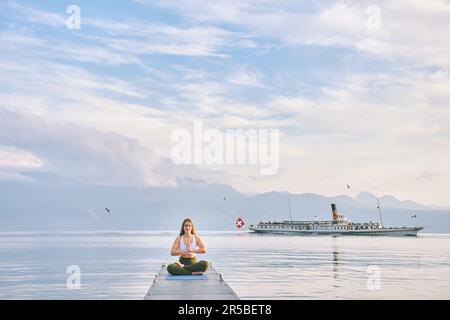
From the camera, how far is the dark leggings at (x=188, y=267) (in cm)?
2877

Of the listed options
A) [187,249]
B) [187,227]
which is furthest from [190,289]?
[187,249]

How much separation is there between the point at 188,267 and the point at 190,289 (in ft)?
14.2

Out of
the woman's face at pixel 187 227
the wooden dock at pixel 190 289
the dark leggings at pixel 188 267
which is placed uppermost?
the woman's face at pixel 187 227

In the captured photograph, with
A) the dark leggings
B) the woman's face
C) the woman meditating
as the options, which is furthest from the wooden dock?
the woman's face

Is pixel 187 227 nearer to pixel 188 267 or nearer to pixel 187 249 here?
pixel 187 249

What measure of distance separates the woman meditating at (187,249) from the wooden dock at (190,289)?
1.59ft

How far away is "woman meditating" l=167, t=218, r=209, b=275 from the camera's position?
87.8ft

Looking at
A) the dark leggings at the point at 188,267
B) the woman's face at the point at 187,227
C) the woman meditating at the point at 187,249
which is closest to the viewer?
the woman's face at the point at 187,227

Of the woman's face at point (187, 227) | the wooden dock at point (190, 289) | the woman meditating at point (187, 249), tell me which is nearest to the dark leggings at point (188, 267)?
the woman meditating at point (187, 249)

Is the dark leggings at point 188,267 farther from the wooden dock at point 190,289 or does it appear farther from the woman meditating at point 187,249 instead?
the wooden dock at point 190,289
